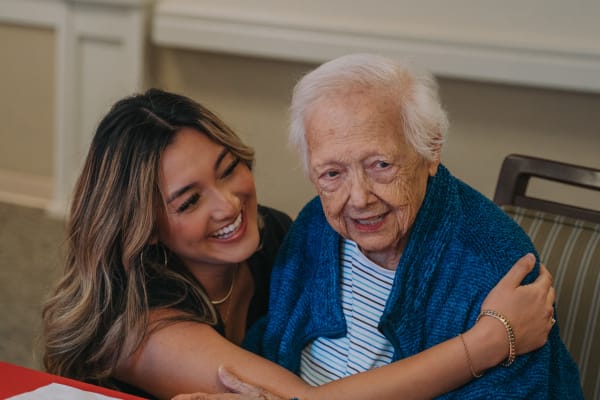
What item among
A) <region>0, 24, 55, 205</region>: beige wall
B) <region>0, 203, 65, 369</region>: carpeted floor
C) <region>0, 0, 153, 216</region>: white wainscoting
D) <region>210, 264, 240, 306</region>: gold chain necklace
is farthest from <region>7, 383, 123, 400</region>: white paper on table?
<region>0, 24, 55, 205</region>: beige wall

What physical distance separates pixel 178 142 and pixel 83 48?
2.87m

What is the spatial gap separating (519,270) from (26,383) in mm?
847

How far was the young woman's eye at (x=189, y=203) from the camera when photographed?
69.4 inches

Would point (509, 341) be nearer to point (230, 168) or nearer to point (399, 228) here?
point (399, 228)

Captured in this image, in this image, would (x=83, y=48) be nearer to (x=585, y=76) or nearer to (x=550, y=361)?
(x=585, y=76)

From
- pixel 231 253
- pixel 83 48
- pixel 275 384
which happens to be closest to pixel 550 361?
pixel 275 384

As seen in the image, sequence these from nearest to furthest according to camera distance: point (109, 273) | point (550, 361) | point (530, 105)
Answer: point (550, 361), point (109, 273), point (530, 105)

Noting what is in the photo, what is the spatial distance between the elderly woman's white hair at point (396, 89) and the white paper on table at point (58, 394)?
0.64 metres

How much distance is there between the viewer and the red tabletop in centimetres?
132

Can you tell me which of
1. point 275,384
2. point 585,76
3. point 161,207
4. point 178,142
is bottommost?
point 275,384

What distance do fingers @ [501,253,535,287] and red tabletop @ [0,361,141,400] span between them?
67 centimetres

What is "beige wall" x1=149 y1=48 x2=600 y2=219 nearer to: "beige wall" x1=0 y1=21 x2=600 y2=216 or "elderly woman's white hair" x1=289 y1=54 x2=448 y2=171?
"beige wall" x1=0 y1=21 x2=600 y2=216

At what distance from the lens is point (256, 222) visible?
1919 millimetres

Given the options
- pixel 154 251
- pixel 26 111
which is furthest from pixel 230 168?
pixel 26 111
